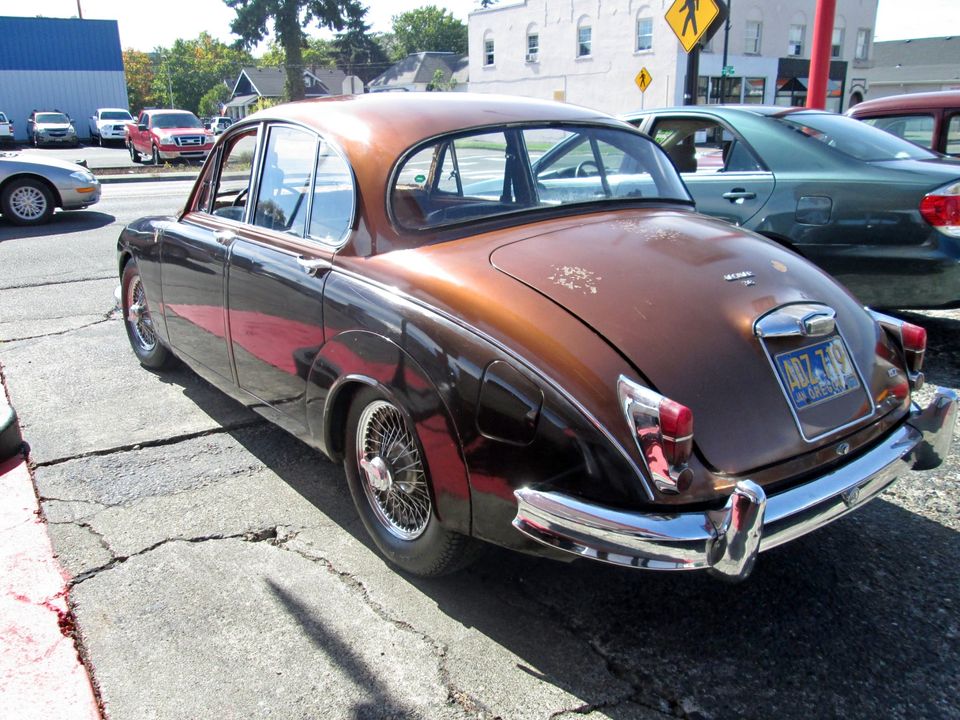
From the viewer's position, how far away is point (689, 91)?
10.9 metres

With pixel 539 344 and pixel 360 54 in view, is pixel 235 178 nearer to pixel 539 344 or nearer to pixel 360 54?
pixel 539 344

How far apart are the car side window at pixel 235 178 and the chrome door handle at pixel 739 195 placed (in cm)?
338

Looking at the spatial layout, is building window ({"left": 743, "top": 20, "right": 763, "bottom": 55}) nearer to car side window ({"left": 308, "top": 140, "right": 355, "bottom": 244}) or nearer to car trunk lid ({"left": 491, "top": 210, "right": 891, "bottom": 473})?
car trunk lid ({"left": 491, "top": 210, "right": 891, "bottom": 473})

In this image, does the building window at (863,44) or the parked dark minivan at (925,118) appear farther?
the building window at (863,44)

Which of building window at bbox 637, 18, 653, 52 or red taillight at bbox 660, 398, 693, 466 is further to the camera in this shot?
building window at bbox 637, 18, 653, 52

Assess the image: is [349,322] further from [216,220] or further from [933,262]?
[933,262]

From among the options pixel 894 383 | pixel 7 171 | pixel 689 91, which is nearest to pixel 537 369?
pixel 894 383

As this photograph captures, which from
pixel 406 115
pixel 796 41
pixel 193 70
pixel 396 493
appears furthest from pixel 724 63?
pixel 193 70

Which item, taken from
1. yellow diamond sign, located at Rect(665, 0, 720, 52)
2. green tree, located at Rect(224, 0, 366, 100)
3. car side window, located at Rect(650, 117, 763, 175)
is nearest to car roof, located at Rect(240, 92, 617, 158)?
car side window, located at Rect(650, 117, 763, 175)

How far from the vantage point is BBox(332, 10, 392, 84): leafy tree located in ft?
238

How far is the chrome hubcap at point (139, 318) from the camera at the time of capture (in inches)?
209

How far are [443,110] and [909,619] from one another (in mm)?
2708

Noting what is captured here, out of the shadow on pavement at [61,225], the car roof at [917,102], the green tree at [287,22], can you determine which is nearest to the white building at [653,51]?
the green tree at [287,22]

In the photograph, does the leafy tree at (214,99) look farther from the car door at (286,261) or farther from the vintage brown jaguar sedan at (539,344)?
the vintage brown jaguar sedan at (539,344)
